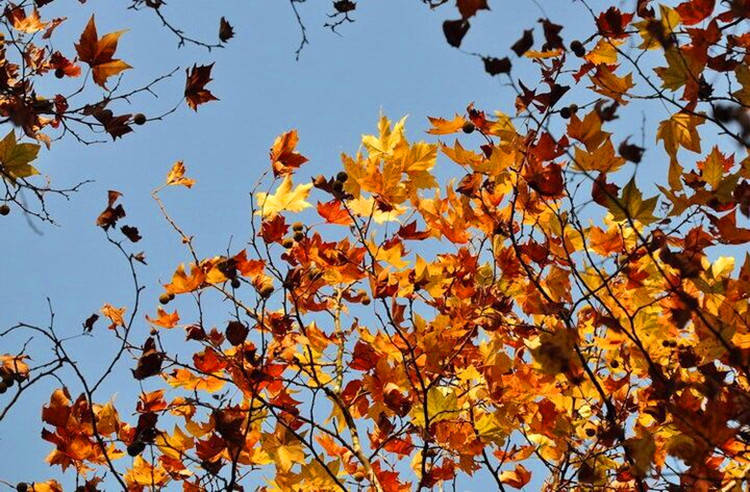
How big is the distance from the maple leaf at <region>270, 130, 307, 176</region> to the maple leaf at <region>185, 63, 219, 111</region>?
13.9 inches

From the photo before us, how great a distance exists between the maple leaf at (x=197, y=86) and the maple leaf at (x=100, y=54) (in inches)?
13.2

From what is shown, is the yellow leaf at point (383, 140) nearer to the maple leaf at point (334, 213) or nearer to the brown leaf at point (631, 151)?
the maple leaf at point (334, 213)

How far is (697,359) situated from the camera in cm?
203

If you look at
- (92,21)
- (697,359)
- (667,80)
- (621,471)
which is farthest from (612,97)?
(92,21)

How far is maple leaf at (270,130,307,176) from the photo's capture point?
263cm

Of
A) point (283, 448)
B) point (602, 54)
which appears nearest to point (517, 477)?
point (283, 448)

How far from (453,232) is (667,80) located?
3.54 ft

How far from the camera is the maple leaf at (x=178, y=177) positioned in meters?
2.90

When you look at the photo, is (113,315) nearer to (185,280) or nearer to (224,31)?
(185,280)

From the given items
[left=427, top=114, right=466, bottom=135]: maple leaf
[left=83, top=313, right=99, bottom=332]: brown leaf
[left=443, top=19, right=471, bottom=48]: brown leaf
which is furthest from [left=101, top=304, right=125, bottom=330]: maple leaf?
[left=443, top=19, right=471, bottom=48]: brown leaf

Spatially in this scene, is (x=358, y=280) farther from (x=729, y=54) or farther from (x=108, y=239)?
(x=729, y=54)

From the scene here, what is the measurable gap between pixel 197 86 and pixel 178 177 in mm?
665

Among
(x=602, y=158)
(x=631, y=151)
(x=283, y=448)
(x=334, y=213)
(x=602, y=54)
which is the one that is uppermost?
(x=602, y=54)

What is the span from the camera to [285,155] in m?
2.64
